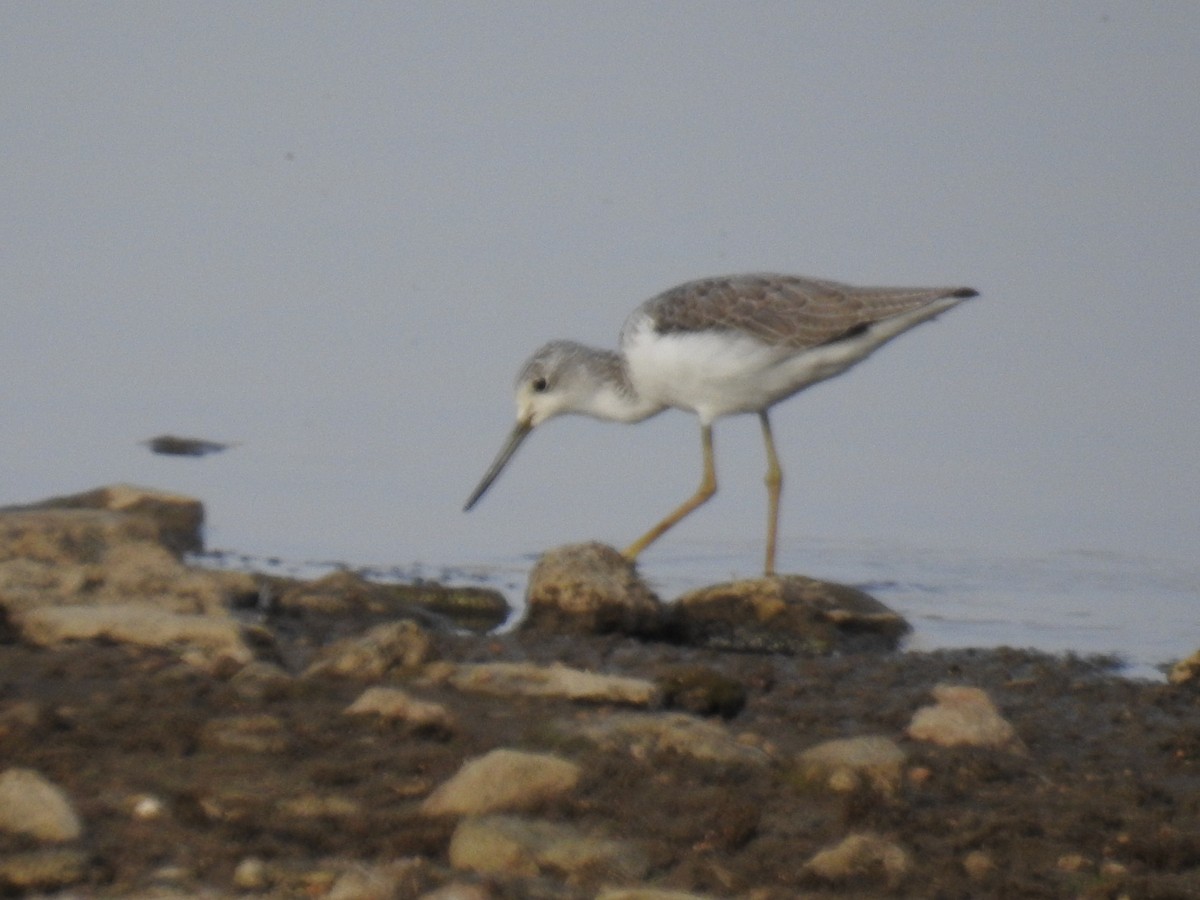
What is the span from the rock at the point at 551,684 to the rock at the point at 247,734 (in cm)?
66

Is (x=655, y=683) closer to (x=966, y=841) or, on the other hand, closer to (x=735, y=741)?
(x=735, y=741)

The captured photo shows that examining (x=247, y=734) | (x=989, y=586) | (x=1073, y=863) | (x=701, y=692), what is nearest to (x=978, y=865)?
(x=1073, y=863)

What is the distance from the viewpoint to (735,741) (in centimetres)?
393

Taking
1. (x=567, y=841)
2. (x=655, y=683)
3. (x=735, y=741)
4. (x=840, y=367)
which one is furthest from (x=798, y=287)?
(x=567, y=841)

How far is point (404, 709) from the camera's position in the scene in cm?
392

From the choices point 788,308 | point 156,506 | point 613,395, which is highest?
point 788,308

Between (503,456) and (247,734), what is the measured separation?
5.27 metres

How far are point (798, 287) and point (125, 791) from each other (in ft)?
17.0

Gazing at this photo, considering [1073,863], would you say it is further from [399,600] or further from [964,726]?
Answer: [399,600]

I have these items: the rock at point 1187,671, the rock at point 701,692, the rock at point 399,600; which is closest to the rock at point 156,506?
the rock at point 399,600

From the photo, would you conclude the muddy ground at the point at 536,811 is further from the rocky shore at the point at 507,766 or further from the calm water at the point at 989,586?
the calm water at the point at 989,586

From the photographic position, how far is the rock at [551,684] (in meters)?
4.35

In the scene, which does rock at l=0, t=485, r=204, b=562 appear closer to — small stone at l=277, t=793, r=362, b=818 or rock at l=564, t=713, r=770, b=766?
rock at l=564, t=713, r=770, b=766

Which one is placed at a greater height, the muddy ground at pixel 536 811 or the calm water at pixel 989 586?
the calm water at pixel 989 586
